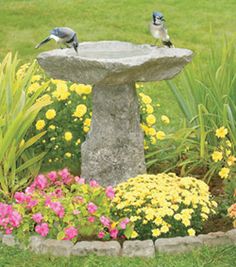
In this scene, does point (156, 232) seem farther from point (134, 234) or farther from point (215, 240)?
point (215, 240)

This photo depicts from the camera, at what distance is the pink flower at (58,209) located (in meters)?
4.08

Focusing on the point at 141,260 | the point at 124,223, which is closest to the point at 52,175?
the point at 124,223

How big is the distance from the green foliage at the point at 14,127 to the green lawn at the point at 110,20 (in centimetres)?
499

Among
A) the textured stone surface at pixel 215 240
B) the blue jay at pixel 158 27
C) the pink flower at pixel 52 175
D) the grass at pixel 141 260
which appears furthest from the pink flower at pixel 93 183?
the blue jay at pixel 158 27

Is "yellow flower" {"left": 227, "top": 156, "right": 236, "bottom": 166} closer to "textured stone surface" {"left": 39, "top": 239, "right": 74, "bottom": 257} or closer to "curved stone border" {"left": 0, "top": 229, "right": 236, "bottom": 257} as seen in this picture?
"curved stone border" {"left": 0, "top": 229, "right": 236, "bottom": 257}

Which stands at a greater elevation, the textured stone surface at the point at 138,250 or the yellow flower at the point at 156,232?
the yellow flower at the point at 156,232

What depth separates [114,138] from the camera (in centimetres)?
461

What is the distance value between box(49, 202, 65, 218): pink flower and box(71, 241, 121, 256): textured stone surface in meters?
0.22

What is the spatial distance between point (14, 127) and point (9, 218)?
25.6 inches

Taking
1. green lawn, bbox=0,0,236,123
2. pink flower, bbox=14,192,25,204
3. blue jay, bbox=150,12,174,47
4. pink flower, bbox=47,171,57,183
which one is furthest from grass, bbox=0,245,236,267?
green lawn, bbox=0,0,236,123

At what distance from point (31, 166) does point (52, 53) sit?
3.26 feet

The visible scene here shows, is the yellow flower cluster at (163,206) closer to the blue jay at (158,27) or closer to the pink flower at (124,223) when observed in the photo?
the pink flower at (124,223)

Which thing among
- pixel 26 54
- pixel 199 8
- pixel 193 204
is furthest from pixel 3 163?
pixel 199 8

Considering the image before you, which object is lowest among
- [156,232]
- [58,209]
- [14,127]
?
[156,232]
